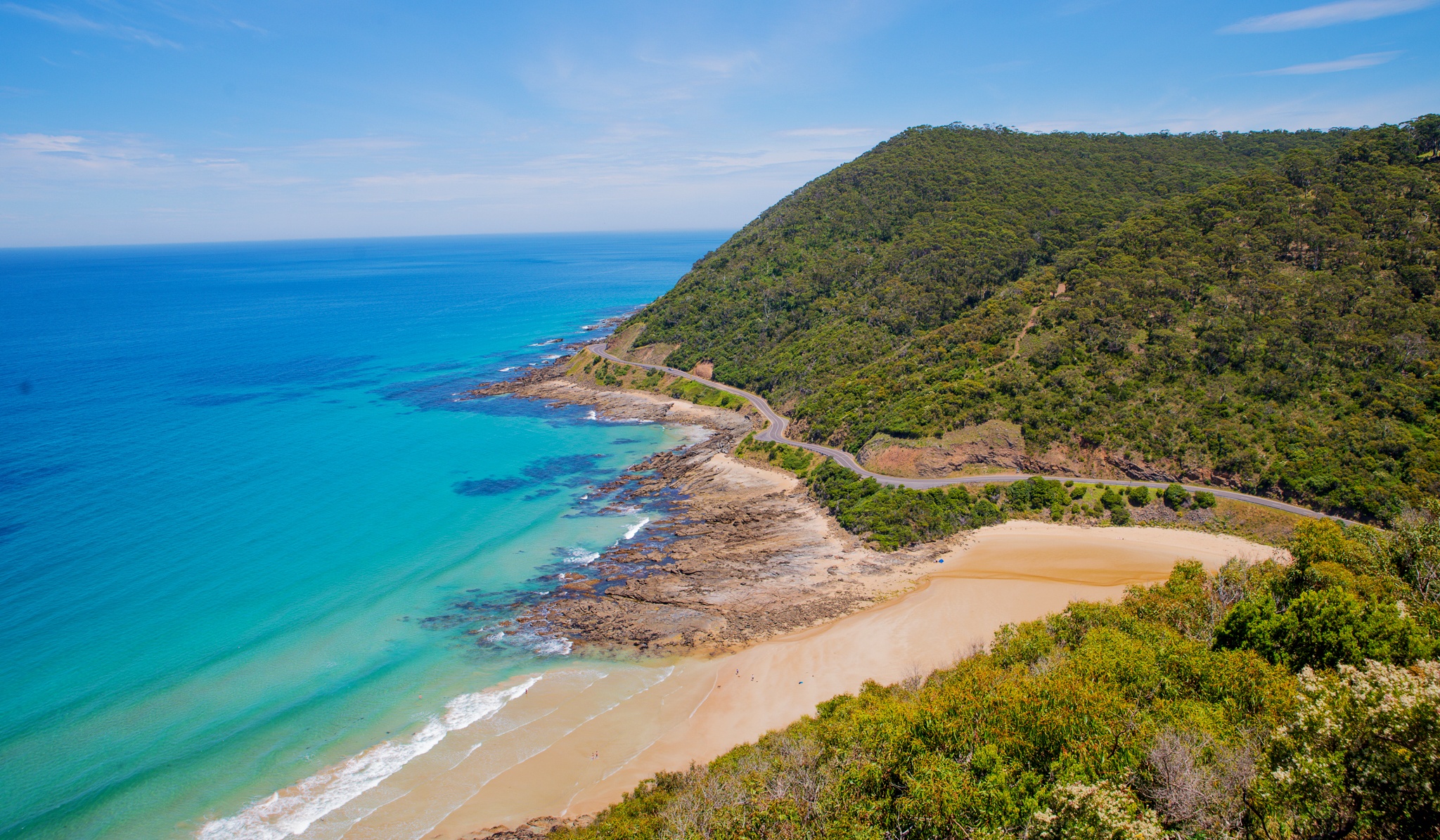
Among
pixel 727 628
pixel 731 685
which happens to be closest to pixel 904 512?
pixel 727 628

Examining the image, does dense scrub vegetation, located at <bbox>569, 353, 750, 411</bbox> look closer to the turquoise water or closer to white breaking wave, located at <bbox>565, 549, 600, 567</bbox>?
the turquoise water

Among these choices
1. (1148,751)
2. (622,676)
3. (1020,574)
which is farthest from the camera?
(1020,574)

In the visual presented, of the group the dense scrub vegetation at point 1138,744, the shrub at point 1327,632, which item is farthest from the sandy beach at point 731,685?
the shrub at point 1327,632

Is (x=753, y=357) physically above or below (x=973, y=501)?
above

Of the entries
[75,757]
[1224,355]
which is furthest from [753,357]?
[75,757]

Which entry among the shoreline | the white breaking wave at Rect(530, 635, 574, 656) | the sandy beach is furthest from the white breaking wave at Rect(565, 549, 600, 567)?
the sandy beach

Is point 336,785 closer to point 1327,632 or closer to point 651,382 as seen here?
point 1327,632

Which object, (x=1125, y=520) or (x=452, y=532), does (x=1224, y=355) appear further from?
(x=452, y=532)

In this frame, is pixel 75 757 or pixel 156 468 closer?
pixel 75 757
